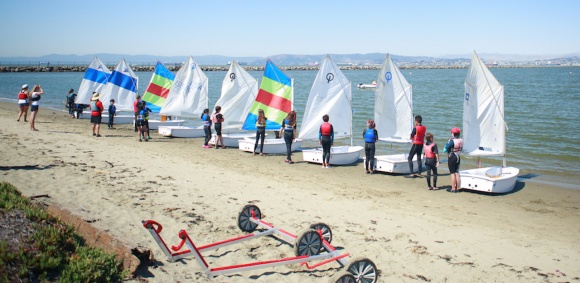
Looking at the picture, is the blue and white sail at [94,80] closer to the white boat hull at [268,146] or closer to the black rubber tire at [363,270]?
the white boat hull at [268,146]

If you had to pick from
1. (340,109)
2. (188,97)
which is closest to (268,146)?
(340,109)

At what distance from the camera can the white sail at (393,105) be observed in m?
14.1

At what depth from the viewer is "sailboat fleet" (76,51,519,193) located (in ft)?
42.0

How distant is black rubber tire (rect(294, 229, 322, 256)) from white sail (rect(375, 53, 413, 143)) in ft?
27.9

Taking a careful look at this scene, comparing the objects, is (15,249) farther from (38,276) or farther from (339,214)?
(339,214)

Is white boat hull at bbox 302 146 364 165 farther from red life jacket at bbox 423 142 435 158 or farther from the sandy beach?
red life jacket at bbox 423 142 435 158

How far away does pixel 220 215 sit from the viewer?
339 inches

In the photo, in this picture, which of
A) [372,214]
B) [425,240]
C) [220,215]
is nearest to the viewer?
A: [425,240]

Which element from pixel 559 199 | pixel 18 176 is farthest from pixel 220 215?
pixel 559 199

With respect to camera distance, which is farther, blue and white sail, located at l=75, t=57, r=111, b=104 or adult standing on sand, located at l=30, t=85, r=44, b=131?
blue and white sail, located at l=75, t=57, r=111, b=104

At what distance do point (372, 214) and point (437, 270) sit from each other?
2.63 metres

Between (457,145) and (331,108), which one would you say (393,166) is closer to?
(457,145)

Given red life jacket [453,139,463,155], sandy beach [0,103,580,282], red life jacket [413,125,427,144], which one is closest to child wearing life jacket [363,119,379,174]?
sandy beach [0,103,580,282]

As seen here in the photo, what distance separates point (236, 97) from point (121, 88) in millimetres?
8503
